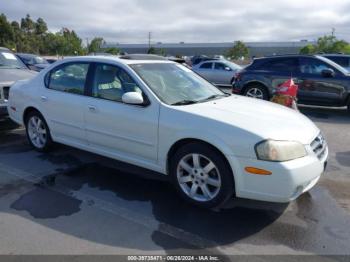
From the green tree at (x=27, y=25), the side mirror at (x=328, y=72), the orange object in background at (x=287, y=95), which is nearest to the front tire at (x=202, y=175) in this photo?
the orange object in background at (x=287, y=95)

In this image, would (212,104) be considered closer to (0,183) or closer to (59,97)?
(59,97)

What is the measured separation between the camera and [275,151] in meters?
3.26

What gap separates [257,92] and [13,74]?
21.4 ft

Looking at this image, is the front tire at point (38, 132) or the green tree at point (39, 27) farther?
the green tree at point (39, 27)

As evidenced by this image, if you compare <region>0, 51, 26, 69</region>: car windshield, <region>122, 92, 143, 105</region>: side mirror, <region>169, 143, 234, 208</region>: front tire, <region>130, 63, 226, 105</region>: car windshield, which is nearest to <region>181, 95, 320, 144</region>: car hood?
<region>130, 63, 226, 105</region>: car windshield

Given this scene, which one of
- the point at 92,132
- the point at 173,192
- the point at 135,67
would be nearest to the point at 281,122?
the point at 173,192

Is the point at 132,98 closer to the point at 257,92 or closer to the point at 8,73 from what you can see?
the point at 8,73

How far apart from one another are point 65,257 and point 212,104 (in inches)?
91.0

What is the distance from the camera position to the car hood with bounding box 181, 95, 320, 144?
11.3 ft

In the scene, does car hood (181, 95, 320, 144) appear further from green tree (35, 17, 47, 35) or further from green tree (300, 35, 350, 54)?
green tree (35, 17, 47, 35)

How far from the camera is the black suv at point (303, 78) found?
9164mm

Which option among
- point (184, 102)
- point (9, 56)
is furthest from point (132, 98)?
point (9, 56)

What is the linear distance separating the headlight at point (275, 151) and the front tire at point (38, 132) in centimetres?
348

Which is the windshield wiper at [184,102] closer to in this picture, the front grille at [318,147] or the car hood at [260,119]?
the car hood at [260,119]
